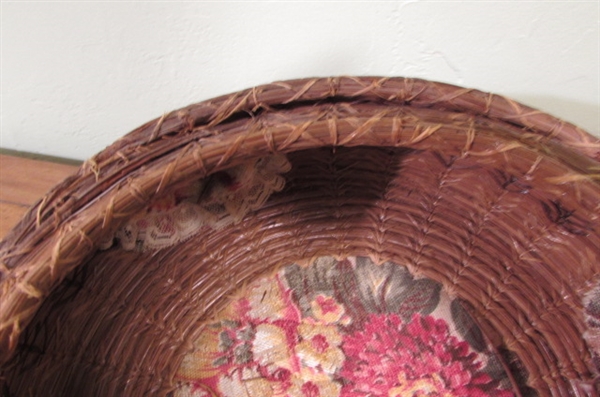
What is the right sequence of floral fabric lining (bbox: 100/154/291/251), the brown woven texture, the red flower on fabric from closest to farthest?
1. the brown woven texture
2. floral fabric lining (bbox: 100/154/291/251)
3. the red flower on fabric

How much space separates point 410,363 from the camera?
2.59 feet

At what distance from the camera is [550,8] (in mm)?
706

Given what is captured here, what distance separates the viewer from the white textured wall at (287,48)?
733 millimetres

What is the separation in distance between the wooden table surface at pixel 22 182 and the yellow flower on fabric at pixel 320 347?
44 cm

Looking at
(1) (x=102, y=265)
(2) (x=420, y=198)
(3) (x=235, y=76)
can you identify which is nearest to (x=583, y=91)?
(2) (x=420, y=198)

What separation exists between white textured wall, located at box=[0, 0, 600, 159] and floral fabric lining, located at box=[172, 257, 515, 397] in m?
0.31

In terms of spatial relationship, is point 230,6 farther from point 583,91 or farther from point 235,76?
point 583,91

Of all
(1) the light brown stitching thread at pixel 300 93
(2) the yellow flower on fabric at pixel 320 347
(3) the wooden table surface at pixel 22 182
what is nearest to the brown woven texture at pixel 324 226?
(1) the light brown stitching thread at pixel 300 93

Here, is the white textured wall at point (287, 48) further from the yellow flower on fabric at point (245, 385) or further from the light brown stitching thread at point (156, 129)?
the yellow flower on fabric at point (245, 385)

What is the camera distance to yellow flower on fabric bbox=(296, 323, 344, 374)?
797 mm

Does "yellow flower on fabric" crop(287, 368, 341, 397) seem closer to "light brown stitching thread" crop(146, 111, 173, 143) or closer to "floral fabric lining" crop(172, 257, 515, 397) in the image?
"floral fabric lining" crop(172, 257, 515, 397)

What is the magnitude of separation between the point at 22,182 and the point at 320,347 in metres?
0.57

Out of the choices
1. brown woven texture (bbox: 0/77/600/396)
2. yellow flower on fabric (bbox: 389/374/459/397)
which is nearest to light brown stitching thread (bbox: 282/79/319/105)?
brown woven texture (bbox: 0/77/600/396)

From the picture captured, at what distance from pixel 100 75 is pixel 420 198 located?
54 centimetres
